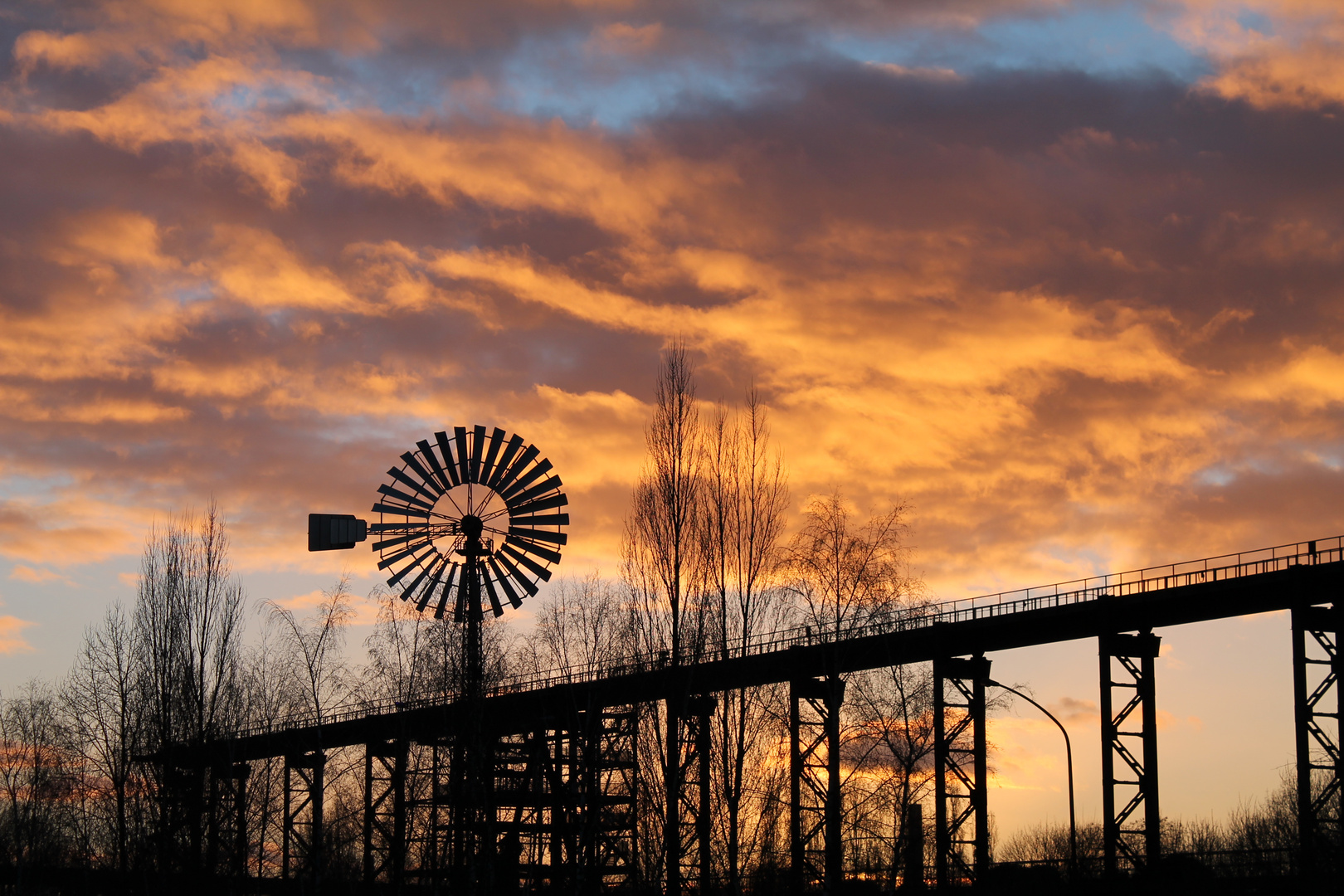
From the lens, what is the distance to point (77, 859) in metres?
76.0

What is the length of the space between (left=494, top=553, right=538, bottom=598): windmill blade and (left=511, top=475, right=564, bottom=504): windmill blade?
10.5 ft

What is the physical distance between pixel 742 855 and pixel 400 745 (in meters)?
15.7

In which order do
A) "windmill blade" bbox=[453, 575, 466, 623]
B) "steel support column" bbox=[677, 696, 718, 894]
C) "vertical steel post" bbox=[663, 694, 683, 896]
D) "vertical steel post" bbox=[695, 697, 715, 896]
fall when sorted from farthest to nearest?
"windmill blade" bbox=[453, 575, 466, 623]
"steel support column" bbox=[677, 696, 718, 894]
"vertical steel post" bbox=[695, 697, 715, 896]
"vertical steel post" bbox=[663, 694, 683, 896]

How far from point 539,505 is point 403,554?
7327mm

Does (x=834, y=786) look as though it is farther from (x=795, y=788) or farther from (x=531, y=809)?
(x=531, y=809)

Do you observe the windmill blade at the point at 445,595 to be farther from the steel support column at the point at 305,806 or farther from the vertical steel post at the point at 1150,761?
the vertical steel post at the point at 1150,761

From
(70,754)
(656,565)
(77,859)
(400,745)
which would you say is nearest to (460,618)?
(400,745)

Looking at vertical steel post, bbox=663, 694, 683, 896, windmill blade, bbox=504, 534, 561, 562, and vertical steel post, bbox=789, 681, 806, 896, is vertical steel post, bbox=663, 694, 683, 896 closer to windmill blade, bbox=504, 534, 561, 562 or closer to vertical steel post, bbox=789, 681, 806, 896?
vertical steel post, bbox=789, 681, 806, 896

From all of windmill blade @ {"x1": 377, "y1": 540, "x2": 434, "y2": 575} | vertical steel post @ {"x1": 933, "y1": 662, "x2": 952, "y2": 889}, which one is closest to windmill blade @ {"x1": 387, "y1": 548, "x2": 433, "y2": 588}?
windmill blade @ {"x1": 377, "y1": 540, "x2": 434, "y2": 575}

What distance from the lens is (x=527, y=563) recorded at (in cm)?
6319

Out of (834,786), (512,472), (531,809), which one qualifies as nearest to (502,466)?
(512,472)

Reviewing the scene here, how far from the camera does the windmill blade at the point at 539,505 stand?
210 feet

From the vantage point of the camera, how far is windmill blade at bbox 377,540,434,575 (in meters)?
61.9

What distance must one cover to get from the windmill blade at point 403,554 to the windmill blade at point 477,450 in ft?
13.5
